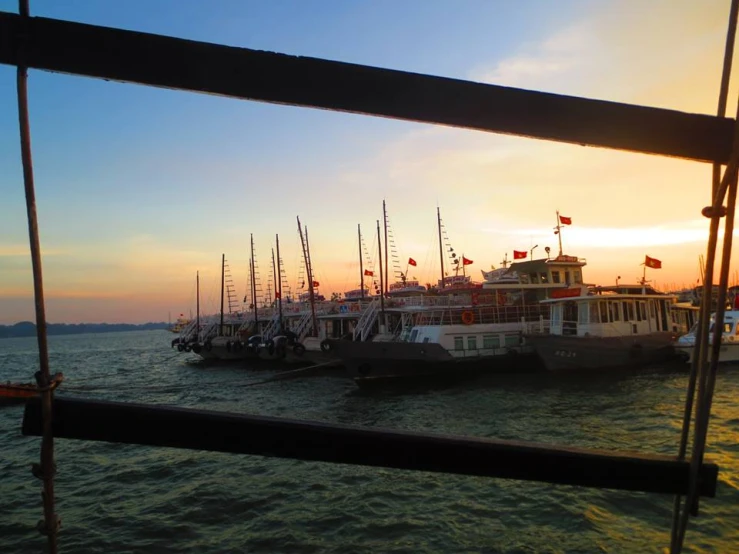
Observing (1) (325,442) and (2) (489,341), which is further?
(2) (489,341)

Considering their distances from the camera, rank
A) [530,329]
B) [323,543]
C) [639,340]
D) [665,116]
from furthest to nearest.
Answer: [530,329] → [639,340] → [323,543] → [665,116]

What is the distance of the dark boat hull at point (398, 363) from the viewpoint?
24.3 meters

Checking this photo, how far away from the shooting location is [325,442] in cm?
201

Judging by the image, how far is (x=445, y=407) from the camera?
17.9 metres

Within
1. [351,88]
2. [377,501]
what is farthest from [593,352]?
[351,88]

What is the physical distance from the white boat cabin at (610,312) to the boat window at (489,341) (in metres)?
3.24

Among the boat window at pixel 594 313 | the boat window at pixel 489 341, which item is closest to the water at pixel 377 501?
the boat window at pixel 594 313

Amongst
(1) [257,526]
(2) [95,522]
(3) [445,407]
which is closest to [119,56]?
(1) [257,526]

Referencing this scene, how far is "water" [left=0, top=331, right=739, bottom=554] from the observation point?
7.44 metres

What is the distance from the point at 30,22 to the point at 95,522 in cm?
985

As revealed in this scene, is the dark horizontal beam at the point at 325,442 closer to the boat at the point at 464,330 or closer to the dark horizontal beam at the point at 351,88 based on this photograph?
the dark horizontal beam at the point at 351,88

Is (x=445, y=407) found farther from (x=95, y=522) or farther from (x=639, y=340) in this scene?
(x=639, y=340)

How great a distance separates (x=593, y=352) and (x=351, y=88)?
2598cm

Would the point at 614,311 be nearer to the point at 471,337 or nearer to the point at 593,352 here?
the point at 593,352
